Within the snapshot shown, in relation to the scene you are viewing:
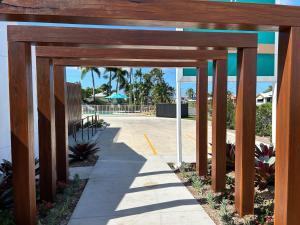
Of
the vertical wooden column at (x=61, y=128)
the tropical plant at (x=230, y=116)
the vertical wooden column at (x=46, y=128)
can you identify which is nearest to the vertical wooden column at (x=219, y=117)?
the vertical wooden column at (x=46, y=128)

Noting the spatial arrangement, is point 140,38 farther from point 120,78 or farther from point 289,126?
point 120,78

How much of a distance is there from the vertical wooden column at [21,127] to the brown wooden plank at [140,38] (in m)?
0.41

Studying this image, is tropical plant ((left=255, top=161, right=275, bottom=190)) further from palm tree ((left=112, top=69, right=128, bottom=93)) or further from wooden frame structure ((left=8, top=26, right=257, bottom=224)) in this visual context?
palm tree ((left=112, top=69, right=128, bottom=93))

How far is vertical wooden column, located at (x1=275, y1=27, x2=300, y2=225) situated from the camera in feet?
11.4

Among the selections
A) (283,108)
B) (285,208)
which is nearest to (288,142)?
(283,108)

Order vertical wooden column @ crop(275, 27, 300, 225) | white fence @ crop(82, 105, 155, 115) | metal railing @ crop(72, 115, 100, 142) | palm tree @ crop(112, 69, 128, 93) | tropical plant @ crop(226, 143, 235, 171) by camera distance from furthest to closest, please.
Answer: palm tree @ crop(112, 69, 128, 93)
white fence @ crop(82, 105, 155, 115)
metal railing @ crop(72, 115, 100, 142)
tropical plant @ crop(226, 143, 235, 171)
vertical wooden column @ crop(275, 27, 300, 225)

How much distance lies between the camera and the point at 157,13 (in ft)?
10.6

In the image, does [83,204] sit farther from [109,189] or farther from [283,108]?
[283,108]

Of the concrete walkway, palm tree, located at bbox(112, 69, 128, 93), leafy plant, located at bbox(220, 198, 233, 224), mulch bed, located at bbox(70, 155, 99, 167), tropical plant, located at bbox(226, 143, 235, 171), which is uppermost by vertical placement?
palm tree, located at bbox(112, 69, 128, 93)

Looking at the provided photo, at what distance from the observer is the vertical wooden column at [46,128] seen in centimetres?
575

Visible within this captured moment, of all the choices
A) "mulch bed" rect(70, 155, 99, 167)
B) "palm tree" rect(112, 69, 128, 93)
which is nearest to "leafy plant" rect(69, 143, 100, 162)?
"mulch bed" rect(70, 155, 99, 167)

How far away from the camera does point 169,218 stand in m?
5.25

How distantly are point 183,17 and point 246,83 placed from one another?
85.5 inches

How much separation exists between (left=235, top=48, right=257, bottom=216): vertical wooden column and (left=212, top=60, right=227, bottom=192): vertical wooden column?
4.30ft
